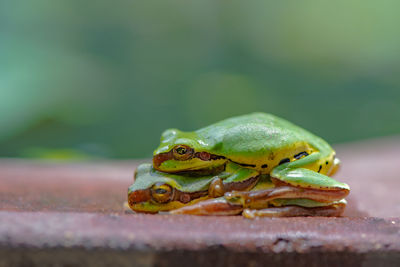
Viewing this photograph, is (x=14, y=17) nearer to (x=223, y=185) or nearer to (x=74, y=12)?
(x=74, y=12)

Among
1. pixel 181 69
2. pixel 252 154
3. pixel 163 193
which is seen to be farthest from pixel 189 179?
pixel 181 69

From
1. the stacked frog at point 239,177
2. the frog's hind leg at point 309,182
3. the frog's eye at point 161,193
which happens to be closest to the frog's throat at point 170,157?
the stacked frog at point 239,177

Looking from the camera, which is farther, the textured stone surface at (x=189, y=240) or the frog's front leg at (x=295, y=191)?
the frog's front leg at (x=295, y=191)

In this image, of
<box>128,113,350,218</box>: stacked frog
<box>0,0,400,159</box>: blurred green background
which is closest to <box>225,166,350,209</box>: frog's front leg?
<box>128,113,350,218</box>: stacked frog

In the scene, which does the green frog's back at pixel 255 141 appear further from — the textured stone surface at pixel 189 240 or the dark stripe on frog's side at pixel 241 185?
the textured stone surface at pixel 189 240

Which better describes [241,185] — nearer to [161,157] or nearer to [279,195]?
[279,195]

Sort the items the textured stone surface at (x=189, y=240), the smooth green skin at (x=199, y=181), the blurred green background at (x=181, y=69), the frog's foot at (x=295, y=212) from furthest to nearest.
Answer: the blurred green background at (x=181, y=69), the smooth green skin at (x=199, y=181), the frog's foot at (x=295, y=212), the textured stone surface at (x=189, y=240)
